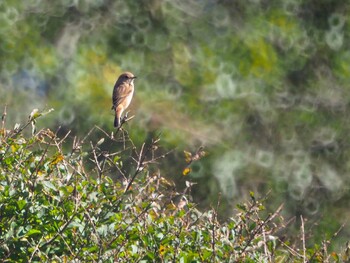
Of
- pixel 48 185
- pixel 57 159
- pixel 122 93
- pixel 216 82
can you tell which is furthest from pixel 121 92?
pixel 48 185

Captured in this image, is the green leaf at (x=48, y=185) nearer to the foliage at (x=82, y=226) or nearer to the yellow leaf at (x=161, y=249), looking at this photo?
the foliage at (x=82, y=226)

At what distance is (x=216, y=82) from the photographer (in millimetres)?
11617

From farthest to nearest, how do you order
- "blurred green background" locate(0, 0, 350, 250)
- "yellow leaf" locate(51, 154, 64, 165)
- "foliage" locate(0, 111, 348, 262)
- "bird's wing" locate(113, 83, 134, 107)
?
1. "blurred green background" locate(0, 0, 350, 250)
2. "bird's wing" locate(113, 83, 134, 107)
3. "yellow leaf" locate(51, 154, 64, 165)
4. "foliage" locate(0, 111, 348, 262)

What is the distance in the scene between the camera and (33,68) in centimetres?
1108

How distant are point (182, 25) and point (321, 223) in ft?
7.83

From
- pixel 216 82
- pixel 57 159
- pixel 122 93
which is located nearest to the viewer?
pixel 57 159

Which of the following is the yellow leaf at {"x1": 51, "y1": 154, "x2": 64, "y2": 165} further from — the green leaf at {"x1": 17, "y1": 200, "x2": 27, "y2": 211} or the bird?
the bird

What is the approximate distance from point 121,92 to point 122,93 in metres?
0.02

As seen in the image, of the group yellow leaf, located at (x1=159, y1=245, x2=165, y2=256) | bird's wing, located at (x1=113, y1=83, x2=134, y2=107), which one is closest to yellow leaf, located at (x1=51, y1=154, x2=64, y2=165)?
yellow leaf, located at (x1=159, y1=245, x2=165, y2=256)

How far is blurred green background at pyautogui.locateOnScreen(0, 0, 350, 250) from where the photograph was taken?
11039mm

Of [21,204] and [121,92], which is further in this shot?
[121,92]

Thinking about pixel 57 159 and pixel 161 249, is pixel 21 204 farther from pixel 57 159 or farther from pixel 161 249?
pixel 161 249

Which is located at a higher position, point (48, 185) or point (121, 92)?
point (48, 185)

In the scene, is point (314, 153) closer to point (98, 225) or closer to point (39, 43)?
point (39, 43)
